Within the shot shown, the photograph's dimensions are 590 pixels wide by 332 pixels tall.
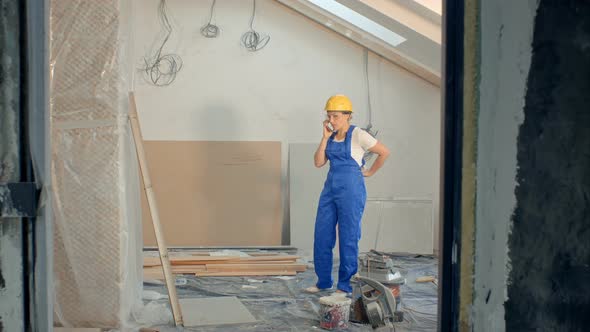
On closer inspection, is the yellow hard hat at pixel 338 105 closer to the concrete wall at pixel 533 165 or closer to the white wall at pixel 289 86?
the white wall at pixel 289 86

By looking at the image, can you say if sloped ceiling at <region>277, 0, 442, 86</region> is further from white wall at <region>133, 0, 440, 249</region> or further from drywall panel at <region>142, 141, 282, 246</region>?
drywall panel at <region>142, 141, 282, 246</region>

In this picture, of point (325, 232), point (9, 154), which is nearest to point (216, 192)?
point (325, 232)

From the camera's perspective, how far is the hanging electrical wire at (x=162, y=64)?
6.94m

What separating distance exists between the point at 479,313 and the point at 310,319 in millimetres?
2477

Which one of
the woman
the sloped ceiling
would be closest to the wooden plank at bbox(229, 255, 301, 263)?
the woman

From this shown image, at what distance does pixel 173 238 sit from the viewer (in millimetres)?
6762

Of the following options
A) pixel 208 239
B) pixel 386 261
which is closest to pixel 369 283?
pixel 386 261

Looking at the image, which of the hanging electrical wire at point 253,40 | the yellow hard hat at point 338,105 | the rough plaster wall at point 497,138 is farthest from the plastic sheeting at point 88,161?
the hanging electrical wire at point 253,40

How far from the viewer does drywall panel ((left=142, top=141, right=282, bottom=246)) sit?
22.4 feet

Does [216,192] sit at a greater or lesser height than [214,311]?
greater

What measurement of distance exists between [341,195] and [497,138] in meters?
3.00

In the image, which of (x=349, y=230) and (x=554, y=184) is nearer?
(x=554, y=184)

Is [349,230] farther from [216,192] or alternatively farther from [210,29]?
[210,29]

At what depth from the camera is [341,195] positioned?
4.54 m
